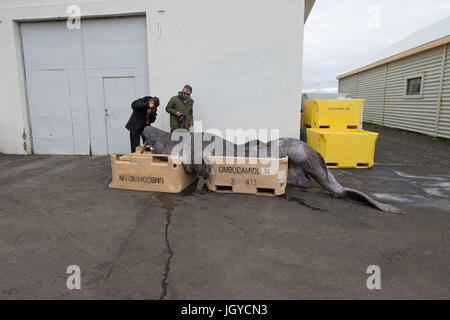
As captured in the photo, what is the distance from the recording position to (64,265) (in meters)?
2.63

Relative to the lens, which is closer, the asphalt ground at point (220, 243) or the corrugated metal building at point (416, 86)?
the asphalt ground at point (220, 243)

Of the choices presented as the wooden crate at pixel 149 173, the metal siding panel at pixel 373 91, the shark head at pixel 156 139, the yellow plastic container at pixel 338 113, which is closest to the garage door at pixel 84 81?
the shark head at pixel 156 139

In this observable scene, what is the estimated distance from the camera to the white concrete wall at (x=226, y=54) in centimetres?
695

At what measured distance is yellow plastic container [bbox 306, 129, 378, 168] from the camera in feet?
21.0

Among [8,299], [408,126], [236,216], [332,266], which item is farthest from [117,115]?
[408,126]

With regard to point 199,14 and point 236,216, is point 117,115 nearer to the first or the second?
point 199,14

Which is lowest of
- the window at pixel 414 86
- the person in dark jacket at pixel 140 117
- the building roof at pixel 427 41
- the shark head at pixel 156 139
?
the shark head at pixel 156 139

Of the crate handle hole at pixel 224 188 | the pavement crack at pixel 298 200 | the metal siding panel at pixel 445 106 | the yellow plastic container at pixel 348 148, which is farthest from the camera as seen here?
the metal siding panel at pixel 445 106

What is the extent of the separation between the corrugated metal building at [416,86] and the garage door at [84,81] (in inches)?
421

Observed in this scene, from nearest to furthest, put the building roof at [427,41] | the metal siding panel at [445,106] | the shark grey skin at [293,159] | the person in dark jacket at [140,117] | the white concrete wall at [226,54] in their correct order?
1. the shark grey skin at [293,159]
2. the person in dark jacket at [140,117]
3. the white concrete wall at [226,54]
4. the metal siding panel at [445,106]
5. the building roof at [427,41]

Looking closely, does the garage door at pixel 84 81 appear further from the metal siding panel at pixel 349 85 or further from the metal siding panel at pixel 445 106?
the metal siding panel at pixel 349 85

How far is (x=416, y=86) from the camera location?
12.8 meters

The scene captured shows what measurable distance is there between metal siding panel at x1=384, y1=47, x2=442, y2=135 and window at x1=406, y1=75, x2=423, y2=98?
183 millimetres

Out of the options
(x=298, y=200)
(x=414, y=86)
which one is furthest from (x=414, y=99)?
(x=298, y=200)
